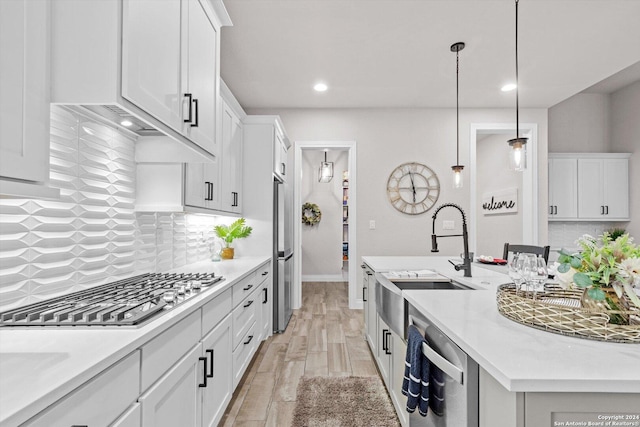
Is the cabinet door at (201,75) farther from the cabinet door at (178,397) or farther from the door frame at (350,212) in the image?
the door frame at (350,212)

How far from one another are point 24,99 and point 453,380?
1396 millimetres

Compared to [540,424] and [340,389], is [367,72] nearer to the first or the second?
[340,389]

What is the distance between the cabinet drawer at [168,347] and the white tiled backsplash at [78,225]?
583mm

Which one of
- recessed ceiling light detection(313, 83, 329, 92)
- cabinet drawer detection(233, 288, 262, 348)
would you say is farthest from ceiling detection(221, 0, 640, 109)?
cabinet drawer detection(233, 288, 262, 348)

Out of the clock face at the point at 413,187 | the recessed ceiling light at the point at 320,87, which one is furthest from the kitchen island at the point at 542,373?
the clock face at the point at 413,187

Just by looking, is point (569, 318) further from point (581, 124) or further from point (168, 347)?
point (581, 124)

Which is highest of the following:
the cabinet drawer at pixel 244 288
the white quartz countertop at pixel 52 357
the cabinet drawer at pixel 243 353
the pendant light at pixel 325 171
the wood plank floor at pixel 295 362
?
the pendant light at pixel 325 171

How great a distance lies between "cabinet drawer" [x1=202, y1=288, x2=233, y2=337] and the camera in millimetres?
1634

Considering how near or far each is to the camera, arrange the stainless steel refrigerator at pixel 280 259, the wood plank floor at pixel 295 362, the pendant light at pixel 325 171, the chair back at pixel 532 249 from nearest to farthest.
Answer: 1. the wood plank floor at pixel 295 362
2. the chair back at pixel 532 249
3. the stainless steel refrigerator at pixel 280 259
4. the pendant light at pixel 325 171

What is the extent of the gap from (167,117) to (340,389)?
2052 mm

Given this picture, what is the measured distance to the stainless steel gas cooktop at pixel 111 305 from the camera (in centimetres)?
109

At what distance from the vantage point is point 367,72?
368 cm

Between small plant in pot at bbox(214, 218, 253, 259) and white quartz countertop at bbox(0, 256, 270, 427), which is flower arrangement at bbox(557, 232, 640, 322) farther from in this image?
small plant in pot at bbox(214, 218, 253, 259)

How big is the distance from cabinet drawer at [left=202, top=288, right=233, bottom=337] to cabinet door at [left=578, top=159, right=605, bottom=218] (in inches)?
199
